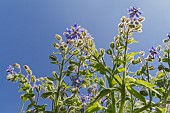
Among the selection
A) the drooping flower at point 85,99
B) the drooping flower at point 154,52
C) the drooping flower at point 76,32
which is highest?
the drooping flower at point 76,32

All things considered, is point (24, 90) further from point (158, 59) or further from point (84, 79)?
point (158, 59)

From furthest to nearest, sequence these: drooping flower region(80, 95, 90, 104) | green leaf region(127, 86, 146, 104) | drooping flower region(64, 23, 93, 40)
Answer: drooping flower region(80, 95, 90, 104)
drooping flower region(64, 23, 93, 40)
green leaf region(127, 86, 146, 104)

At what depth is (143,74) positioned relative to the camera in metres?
2.81

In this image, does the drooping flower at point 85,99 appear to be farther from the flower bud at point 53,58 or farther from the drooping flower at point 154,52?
the drooping flower at point 154,52

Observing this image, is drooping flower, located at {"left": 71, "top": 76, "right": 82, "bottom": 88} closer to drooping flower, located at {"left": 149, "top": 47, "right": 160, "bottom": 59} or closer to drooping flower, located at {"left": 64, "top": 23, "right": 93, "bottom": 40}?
drooping flower, located at {"left": 64, "top": 23, "right": 93, "bottom": 40}

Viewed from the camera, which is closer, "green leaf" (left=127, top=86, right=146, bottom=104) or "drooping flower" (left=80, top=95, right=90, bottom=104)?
"green leaf" (left=127, top=86, right=146, bottom=104)

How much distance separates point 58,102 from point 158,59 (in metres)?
1.02

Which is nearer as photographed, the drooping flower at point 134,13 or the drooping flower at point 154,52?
the drooping flower at point 134,13

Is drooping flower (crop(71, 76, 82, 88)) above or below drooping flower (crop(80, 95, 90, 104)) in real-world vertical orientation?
above

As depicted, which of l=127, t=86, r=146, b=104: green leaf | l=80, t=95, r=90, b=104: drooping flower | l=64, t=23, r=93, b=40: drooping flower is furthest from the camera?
l=80, t=95, r=90, b=104: drooping flower

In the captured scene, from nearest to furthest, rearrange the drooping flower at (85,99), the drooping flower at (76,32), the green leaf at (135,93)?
the green leaf at (135,93)
the drooping flower at (76,32)
the drooping flower at (85,99)

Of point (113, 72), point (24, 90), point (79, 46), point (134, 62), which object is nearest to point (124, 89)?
point (113, 72)

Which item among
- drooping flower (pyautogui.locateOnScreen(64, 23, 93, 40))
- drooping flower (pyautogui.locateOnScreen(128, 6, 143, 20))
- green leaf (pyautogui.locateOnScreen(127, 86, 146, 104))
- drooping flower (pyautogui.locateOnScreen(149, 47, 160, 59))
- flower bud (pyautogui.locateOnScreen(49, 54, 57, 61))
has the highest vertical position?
drooping flower (pyautogui.locateOnScreen(128, 6, 143, 20))

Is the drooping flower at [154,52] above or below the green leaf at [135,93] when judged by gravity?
above
